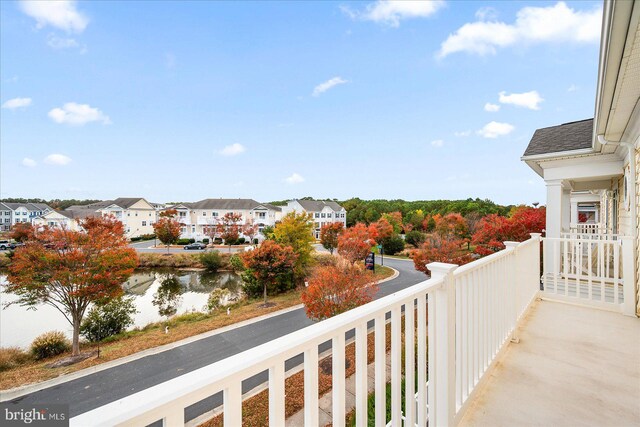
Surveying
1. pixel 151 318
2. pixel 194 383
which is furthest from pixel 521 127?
pixel 151 318

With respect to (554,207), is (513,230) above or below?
below

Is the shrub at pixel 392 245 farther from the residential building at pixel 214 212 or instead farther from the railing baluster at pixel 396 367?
the railing baluster at pixel 396 367

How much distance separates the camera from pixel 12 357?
9.61 meters

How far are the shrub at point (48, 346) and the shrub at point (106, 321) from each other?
959 mm

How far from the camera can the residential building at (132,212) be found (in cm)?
3884

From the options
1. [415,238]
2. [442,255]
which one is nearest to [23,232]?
[442,255]

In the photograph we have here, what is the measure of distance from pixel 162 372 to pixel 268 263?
7.67 m

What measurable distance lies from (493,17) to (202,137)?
83.2 ft

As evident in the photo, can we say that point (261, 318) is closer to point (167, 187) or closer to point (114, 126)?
point (114, 126)

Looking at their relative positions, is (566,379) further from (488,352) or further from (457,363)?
(457,363)

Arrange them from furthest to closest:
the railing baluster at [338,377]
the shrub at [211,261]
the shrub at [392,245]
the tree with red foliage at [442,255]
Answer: the shrub at [392,245] → the shrub at [211,261] → the tree with red foliage at [442,255] → the railing baluster at [338,377]

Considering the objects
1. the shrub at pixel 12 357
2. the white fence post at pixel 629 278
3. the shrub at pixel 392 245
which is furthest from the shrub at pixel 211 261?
the white fence post at pixel 629 278

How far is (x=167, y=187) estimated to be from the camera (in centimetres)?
3994

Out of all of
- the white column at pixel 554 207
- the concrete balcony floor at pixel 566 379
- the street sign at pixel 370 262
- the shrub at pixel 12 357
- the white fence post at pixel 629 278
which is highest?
the white column at pixel 554 207
